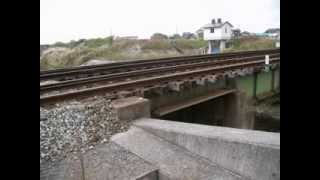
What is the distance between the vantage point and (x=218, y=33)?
163ft

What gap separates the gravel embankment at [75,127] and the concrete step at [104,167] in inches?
7.1

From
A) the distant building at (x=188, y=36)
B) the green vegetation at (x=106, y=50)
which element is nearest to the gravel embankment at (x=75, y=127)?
the green vegetation at (x=106, y=50)

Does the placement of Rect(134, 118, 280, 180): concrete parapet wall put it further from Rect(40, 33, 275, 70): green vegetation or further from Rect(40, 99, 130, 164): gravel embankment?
Rect(40, 33, 275, 70): green vegetation

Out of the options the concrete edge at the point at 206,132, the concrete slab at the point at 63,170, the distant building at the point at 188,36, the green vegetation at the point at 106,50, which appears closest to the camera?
the concrete slab at the point at 63,170

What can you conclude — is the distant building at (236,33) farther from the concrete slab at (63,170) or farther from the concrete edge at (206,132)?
the concrete slab at (63,170)

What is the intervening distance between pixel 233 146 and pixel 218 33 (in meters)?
47.1

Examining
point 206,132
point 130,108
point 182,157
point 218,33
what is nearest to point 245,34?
point 218,33

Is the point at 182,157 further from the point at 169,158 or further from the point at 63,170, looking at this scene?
the point at 63,170

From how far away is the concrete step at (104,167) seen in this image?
12.4 feet

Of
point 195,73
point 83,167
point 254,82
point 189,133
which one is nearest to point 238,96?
point 254,82
